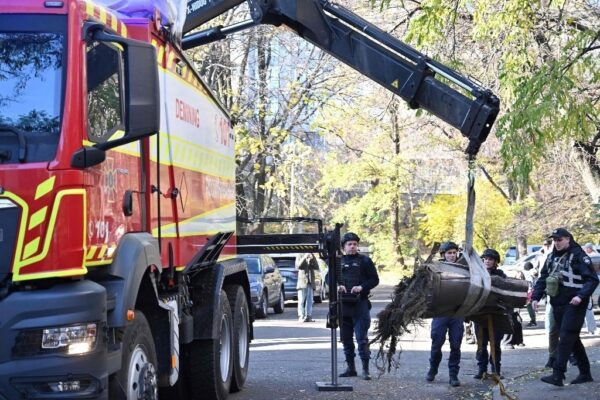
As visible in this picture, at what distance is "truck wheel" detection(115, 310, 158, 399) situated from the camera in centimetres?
620

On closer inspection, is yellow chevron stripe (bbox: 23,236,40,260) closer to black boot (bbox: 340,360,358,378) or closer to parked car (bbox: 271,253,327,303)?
black boot (bbox: 340,360,358,378)

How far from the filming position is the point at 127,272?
617cm

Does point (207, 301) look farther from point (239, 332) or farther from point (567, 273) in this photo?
point (567, 273)

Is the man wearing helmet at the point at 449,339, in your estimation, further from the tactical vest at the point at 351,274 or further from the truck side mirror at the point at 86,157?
the truck side mirror at the point at 86,157

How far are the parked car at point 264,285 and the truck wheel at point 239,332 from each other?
31.5ft

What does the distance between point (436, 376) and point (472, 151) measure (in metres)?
3.77

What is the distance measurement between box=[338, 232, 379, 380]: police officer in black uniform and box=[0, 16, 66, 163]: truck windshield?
6.47m

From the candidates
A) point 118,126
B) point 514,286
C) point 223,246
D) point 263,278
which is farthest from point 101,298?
point 263,278

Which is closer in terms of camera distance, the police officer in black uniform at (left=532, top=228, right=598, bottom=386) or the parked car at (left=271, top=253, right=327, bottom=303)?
the police officer in black uniform at (left=532, top=228, right=598, bottom=386)

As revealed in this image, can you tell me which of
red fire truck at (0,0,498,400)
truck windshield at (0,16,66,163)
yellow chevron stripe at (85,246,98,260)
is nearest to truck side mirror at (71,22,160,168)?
red fire truck at (0,0,498,400)

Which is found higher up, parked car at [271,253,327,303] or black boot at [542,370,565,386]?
parked car at [271,253,327,303]

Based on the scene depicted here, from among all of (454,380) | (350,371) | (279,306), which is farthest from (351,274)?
(279,306)

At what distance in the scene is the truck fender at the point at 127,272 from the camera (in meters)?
5.90

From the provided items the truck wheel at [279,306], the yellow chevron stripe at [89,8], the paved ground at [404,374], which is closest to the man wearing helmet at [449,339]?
the paved ground at [404,374]
